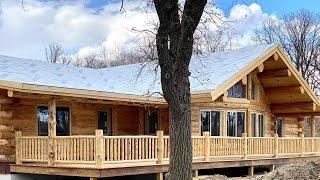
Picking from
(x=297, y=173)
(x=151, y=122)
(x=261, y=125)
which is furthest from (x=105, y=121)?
(x=297, y=173)

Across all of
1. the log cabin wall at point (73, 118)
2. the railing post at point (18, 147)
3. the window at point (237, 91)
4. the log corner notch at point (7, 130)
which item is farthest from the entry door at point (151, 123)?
the railing post at point (18, 147)

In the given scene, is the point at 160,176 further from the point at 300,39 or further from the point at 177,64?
the point at 300,39

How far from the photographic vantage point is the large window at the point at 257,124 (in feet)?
87.7

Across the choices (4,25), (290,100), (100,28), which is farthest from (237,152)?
(100,28)

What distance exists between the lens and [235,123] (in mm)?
25422

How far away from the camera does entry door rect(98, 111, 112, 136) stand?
23.1 m

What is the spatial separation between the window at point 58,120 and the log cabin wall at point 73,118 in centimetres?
17

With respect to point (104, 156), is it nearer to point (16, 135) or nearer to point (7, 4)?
point (16, 135)

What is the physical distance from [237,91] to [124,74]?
249 inches

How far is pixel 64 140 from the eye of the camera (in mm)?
17562

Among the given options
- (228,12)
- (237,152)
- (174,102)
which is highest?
(228,12)

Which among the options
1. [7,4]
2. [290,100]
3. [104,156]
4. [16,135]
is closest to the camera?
[7,4]

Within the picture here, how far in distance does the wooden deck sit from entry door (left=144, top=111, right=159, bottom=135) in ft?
13.1

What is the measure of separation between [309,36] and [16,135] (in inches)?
1591
